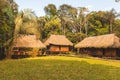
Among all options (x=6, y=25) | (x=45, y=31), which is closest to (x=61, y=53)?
(x=45, y=31)

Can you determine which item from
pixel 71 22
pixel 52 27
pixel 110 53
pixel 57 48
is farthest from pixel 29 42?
pixel 71 22

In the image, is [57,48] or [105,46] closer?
[105,46]

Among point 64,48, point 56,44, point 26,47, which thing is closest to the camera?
point 26,47

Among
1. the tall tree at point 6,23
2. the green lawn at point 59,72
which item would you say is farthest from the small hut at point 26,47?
the green lawn at point 59,72

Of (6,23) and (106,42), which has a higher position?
(6,23)

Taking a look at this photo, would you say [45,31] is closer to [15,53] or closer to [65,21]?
[65,21]

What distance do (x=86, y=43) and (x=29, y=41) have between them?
35.8 ft

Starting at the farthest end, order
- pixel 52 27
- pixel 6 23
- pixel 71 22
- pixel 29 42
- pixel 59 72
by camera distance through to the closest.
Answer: pixel 71 22 < pixel 52 27 < pixel 29 42 < pixel 6 23 < pixel 59 72

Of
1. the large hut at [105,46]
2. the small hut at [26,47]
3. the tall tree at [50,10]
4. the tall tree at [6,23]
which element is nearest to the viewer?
the tall tree at [6,23]

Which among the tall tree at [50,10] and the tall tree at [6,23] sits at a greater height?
the tall tree at [50,10]

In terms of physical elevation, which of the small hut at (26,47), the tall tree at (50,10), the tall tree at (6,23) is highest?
the tall tree at (50,10)

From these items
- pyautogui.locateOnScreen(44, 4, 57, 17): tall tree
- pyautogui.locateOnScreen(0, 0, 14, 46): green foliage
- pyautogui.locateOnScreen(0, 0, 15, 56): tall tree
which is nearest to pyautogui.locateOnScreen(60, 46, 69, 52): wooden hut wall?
pyautogui.locateOnScreen(0, 0, 15, 56): tall tree

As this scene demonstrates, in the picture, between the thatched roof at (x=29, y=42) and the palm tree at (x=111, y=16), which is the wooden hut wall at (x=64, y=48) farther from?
the palm tree at (x=111, y=16)

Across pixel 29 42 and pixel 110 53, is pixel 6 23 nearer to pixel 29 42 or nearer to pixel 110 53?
pixel 29 42
